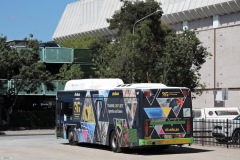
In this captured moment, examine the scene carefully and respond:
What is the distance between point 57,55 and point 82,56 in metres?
3.15

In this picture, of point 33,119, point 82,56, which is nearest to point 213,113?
point 33,119

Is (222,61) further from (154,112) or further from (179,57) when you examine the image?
(154,112)

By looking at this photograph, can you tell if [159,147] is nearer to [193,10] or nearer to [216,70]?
[216,70]

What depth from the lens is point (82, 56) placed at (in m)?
53.9

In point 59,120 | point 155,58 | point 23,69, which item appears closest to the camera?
point 59,120

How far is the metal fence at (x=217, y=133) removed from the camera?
23469 mm

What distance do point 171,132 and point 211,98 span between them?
41.6 m

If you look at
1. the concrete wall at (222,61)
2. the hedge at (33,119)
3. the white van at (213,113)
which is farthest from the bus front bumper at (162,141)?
the concrete wall at (222,61)

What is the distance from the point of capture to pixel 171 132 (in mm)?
20797

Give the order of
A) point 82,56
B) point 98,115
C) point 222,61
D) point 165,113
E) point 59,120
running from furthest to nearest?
point 222,61, point 82,56, point 59,120, point 98,115, point 165,113

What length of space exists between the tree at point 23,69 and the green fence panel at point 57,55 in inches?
171

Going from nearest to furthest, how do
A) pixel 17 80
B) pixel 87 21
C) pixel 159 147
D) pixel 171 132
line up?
pixel 171 132, pixel 159 147, pixel 17 80, pixel 87 21

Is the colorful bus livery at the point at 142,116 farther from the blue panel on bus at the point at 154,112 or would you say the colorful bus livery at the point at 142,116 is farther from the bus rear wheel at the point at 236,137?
the bus rear wheel at the point at 236,137

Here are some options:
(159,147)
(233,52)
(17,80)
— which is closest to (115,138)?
(159,147)
